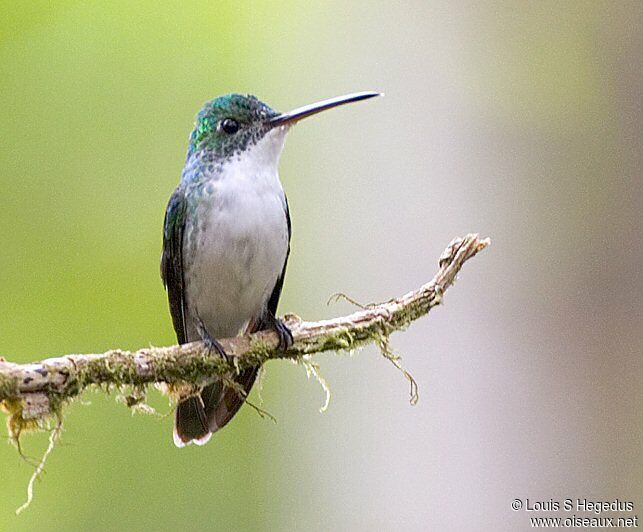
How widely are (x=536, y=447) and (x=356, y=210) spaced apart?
2.81 metres

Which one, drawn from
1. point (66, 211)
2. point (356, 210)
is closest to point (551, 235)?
point (356, 210)

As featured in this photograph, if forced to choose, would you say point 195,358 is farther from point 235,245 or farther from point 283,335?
point 235,245

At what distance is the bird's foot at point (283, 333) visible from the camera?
4.13 m

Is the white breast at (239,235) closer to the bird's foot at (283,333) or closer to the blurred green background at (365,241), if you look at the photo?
the bird's foot at (283,333)

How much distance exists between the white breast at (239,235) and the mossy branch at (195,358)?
339 mm

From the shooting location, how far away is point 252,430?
940cm

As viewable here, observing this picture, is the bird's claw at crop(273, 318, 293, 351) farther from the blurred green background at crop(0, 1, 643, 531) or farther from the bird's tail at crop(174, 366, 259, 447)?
the blurred green background at crop(0, 1, 643, 531)

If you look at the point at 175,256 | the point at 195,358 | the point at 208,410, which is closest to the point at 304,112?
the point at 175,256

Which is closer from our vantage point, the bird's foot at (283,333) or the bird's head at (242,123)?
the bird's foot at (283,333)

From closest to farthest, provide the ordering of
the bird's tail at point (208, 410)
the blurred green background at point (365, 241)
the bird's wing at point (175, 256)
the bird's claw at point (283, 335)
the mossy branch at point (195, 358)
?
1. the mossy branch at point (195, 358)
2. the bird's claw at point (283, 335)
3. the bird's wing at point (175, 256)
4. the bird's tail at point (208, 410)
5. the blurred green background at point (365, 241)

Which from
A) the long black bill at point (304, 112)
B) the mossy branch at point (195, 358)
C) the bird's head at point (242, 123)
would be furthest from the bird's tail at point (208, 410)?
the long black bill at point (304, 112)

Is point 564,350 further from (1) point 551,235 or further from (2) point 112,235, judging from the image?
(2) point 112,235

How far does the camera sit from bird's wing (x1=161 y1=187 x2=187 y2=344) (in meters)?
4.59

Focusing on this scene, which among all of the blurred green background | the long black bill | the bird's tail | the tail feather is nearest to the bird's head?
the long black bill
